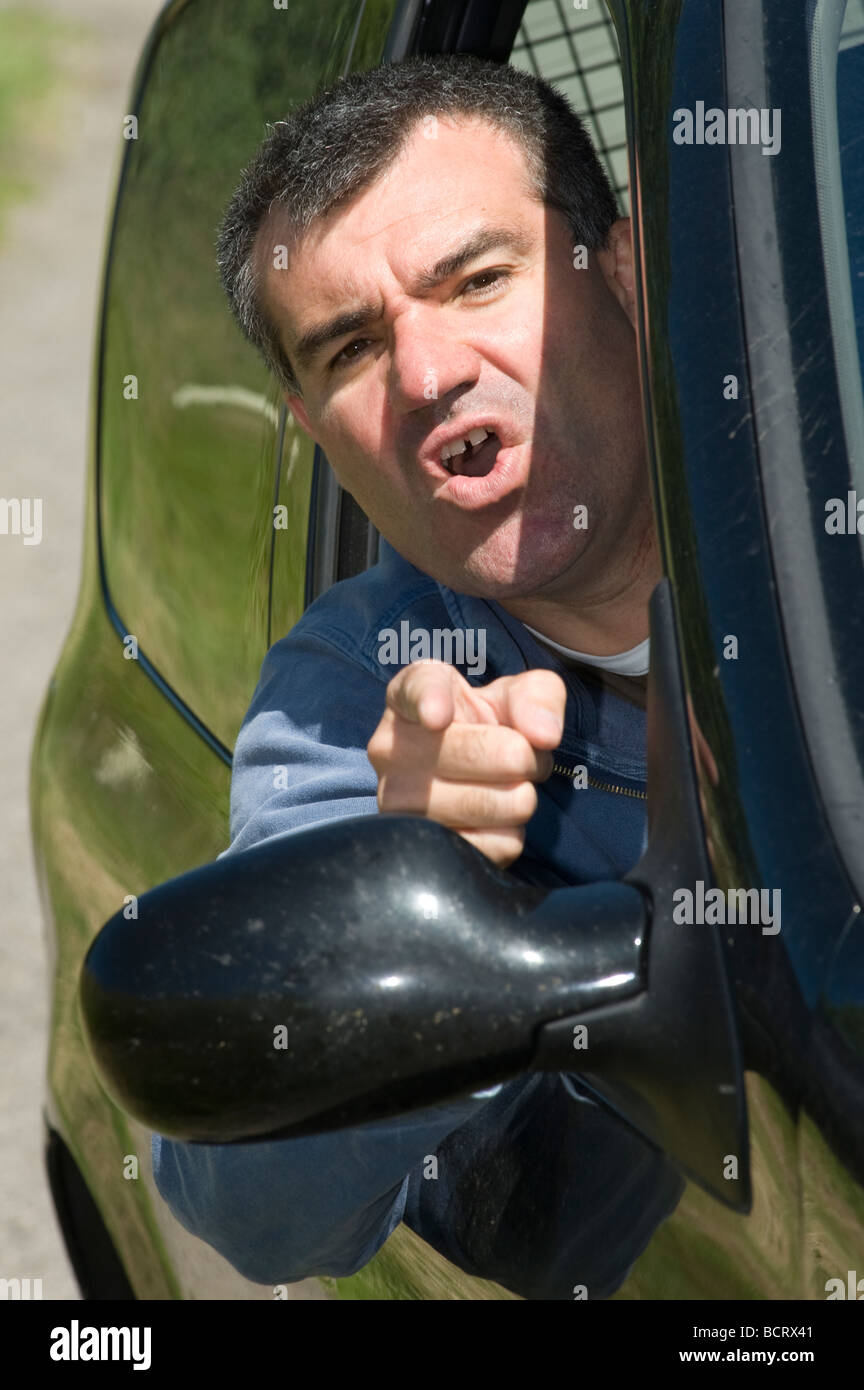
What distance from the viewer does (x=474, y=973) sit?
0.99 metres

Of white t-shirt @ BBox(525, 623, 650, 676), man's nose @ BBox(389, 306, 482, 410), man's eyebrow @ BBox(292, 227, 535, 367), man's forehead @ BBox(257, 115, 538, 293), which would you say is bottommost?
white t-shirt @ BBox(525, 623, 650, 676)

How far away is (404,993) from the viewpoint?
0.98 meters

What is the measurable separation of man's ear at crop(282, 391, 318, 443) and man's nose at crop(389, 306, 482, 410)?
27 centimetres

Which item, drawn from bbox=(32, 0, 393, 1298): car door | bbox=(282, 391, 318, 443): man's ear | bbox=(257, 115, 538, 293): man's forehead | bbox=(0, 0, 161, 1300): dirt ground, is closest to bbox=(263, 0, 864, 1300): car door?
bbox=(257, 115, 538, 293): man's forehead

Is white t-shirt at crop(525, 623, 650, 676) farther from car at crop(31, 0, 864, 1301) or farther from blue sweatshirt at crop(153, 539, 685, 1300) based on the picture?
car at crop(31, 0, 864, 1301)

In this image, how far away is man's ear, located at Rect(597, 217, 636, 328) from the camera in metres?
1.72

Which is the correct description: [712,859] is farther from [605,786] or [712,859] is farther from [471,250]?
[471,250]

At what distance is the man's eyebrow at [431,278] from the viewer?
63.6 inches

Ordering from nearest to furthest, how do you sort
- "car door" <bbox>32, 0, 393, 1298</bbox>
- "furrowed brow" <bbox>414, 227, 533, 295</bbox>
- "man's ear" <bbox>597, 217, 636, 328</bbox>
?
"furrowed brow" <bbox>414, 227, 533, 295</bbox> < "man's ear" <bbox>597, 217, 636, 328</bbox> < "car door" <bbox>32, 0, 393, 1298</bbox>

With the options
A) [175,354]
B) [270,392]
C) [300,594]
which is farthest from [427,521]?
[175,354]

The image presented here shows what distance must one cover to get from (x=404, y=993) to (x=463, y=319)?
2.70ft

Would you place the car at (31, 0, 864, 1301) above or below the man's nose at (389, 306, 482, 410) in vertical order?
below

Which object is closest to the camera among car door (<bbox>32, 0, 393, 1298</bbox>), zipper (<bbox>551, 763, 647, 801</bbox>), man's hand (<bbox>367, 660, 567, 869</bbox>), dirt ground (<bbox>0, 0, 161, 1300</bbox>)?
man's hand (<bbox>367, 660, 567, 869</bbox>)

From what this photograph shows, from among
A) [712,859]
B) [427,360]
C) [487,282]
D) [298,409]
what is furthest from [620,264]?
[712,859]
